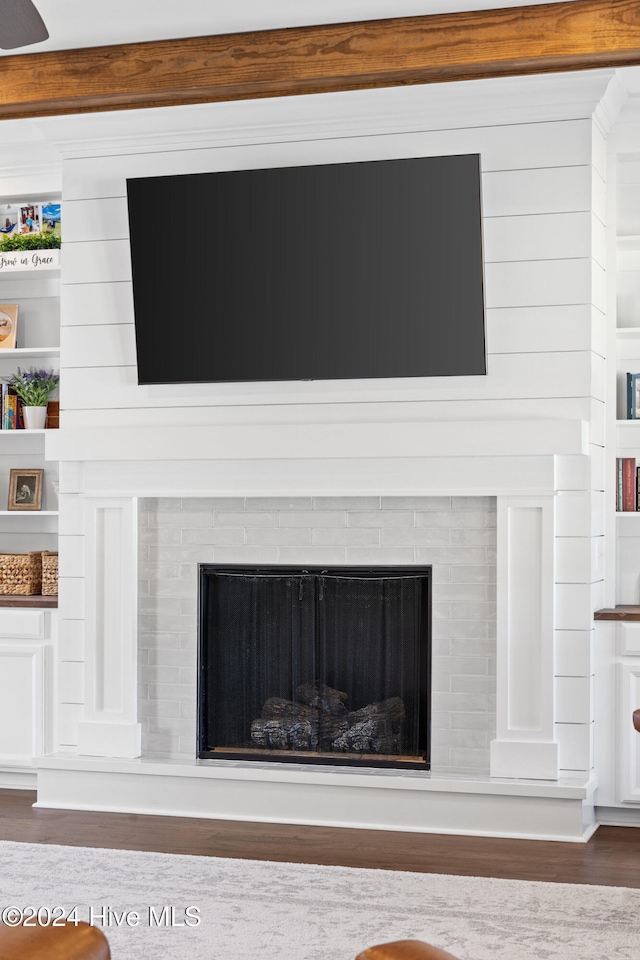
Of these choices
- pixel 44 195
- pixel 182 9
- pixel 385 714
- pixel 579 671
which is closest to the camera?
pixel 182 9

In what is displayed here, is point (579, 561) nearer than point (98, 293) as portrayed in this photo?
Yes

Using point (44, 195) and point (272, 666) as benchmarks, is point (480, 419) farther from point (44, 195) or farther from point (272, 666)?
point (44, 195)

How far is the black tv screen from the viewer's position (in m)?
4.36

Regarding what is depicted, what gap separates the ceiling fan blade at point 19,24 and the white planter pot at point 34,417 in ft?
7.88

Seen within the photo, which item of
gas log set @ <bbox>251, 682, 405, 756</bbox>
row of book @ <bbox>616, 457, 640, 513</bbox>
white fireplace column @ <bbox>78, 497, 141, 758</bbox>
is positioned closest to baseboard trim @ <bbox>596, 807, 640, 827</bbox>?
gas log set @ <bbox>251, 682, 405, 756</bbox>

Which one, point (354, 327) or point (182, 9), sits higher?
point (182, 9)

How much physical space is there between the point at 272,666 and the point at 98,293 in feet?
5.62

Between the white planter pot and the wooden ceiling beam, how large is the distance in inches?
54.4

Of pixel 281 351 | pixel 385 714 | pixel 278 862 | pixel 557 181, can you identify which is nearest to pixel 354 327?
pixel 281 351

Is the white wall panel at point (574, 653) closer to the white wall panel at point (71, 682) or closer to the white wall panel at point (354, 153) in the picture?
the white wall panel at point (354, 153)

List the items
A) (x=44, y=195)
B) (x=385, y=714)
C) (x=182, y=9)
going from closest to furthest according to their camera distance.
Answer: (x=182, y=9)
(x=385, y=714)
(x=44, y=195)

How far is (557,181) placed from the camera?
4.36m

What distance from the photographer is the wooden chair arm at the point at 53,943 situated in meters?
1.88

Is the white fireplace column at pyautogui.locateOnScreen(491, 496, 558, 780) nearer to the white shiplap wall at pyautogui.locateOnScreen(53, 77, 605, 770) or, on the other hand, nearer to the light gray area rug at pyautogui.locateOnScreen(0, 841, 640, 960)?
the white shiplap wall at pyautogui.locateOnScreen(53, 77, 605, 770)
